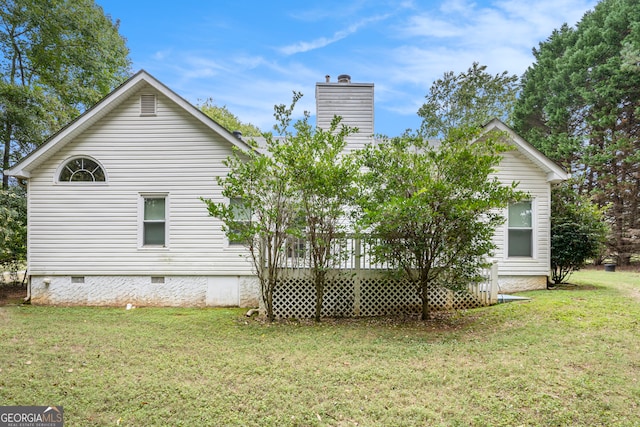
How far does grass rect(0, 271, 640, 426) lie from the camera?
357 centimetres

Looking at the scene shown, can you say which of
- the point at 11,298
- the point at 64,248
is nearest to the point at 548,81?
the point at 64,248

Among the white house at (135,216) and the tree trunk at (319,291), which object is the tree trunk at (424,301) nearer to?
the tree trunk at (319,291)

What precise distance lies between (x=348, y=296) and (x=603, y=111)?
20464mm

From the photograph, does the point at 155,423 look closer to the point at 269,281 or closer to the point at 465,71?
the point at 269,281

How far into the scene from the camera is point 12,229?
33.0 ft

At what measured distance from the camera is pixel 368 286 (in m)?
7.81

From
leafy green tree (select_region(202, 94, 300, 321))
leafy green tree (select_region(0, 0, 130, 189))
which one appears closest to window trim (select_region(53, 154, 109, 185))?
leafy green tree (select_region(202, 94, 300, 321))

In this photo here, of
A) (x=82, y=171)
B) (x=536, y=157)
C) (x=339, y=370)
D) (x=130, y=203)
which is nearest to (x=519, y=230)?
(x=536, y=157)

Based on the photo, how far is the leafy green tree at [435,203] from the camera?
240 inches

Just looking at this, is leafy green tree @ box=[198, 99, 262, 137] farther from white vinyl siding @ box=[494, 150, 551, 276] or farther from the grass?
the grass

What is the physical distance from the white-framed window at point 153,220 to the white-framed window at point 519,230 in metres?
9.43

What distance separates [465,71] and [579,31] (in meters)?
7.80

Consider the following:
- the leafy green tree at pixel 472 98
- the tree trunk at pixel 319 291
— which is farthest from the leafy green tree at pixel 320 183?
the leafy green tree at pixel 472 98

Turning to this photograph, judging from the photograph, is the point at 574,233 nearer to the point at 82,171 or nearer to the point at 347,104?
the point at 347,104
